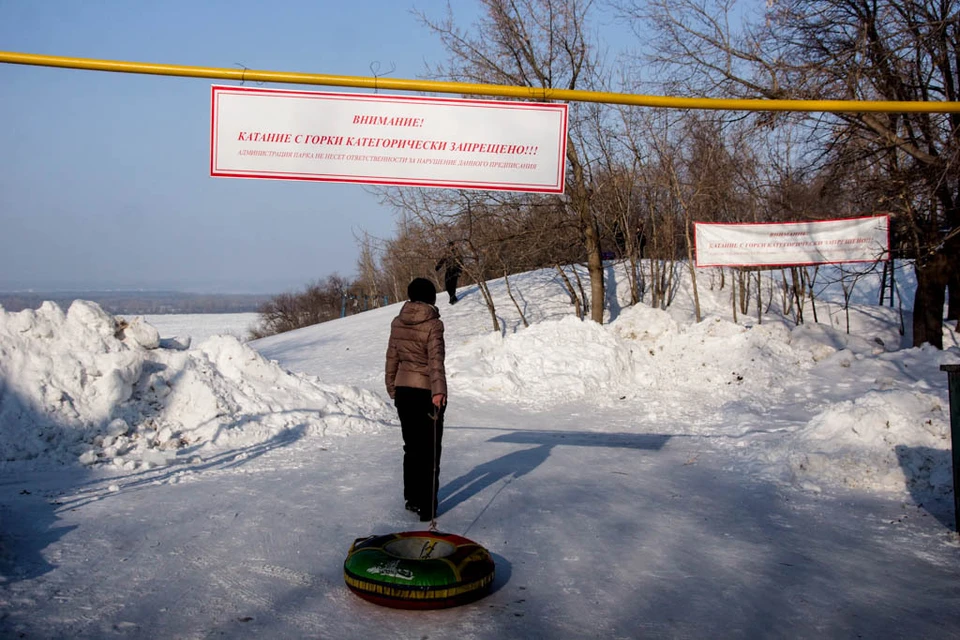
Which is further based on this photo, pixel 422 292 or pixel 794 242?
pixel 794 242

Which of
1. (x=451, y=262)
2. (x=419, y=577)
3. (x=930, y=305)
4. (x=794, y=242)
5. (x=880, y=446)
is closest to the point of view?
(x=419, y=577)

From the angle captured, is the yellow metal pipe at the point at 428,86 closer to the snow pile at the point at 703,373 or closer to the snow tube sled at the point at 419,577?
the snow tube sled at the point at 419,577

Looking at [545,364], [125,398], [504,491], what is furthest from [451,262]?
[504,491]

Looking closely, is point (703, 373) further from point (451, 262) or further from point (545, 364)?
point (451, 262)

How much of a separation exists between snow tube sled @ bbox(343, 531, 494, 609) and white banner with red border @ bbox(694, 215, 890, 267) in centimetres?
1201

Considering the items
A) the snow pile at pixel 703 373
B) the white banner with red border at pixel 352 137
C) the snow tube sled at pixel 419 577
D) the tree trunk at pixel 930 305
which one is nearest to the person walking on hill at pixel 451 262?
the snow pile at pixel 703 373

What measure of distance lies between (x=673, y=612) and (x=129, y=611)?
313 centimetres

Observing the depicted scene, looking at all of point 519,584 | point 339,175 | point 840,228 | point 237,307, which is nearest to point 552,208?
point 840,228

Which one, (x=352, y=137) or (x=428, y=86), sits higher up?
(x=428, y=86)

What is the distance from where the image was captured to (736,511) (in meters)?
7.53

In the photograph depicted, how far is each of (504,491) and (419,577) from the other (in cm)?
325

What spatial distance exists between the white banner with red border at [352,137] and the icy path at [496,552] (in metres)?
2.84

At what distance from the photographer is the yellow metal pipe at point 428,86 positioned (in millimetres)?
6246

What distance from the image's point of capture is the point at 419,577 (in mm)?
4797
